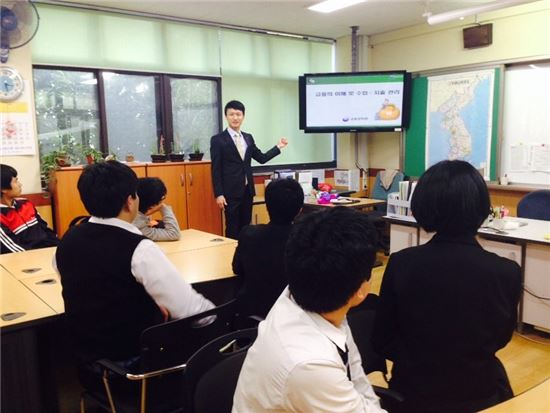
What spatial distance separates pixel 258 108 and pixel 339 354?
5233mm

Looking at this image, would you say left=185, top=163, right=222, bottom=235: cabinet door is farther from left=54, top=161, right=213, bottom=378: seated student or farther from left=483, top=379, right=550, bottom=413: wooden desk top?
left=483, top=379, right=550, bottom=413: wooden desk top

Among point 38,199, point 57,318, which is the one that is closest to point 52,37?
point 38,199

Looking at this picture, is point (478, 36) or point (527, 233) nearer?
point (527, 233)

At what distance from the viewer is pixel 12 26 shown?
4.02 meters

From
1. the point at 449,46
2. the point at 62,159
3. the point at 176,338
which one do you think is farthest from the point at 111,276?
the point at 449,46

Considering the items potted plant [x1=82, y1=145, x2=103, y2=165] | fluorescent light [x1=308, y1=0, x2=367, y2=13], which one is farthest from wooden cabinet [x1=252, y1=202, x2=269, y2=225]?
fluorescent light [x1=308, y1=0, x2=367, y2=13]

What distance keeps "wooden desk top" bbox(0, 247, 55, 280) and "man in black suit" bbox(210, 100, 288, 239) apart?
2010mm

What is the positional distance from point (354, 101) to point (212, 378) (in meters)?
5.07

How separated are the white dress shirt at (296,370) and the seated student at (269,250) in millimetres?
1189

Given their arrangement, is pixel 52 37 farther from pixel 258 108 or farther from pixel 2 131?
pixel 258 108

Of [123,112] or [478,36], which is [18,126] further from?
[478,36]

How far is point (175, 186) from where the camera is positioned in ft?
16.0

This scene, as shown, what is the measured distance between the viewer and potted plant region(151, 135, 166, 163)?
16.0ft

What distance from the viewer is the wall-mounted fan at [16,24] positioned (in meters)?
3.90
